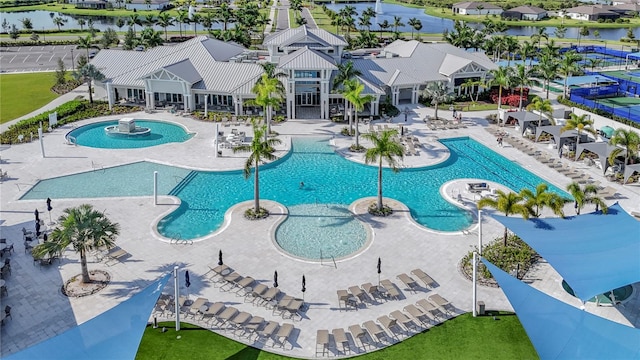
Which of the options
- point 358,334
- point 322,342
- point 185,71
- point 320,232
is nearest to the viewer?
point 322,342

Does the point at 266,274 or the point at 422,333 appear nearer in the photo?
the point at 422,333

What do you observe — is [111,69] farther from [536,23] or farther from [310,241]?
[536,23]

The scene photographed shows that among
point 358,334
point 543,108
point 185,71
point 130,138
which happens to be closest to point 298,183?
point 358,334

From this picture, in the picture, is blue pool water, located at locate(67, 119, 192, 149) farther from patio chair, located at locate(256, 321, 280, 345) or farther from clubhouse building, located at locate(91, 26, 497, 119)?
patio chair, located at locate(256, 321, 280, 345)

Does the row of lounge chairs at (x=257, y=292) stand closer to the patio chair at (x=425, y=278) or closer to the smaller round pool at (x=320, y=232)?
the smaller round pool at (x=320, y=232)

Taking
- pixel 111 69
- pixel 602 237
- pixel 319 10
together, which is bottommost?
pixel 602 237

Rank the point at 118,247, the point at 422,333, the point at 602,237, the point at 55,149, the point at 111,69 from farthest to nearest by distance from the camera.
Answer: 1. the point at 111,69
2. the point at 55,149
3. the point at 118,247
4. the point at 602,237
5. the point at 422,333

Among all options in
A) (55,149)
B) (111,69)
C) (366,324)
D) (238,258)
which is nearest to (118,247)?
(238,258)

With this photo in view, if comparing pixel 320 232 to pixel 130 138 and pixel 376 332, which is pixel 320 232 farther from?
pixel 130 138
